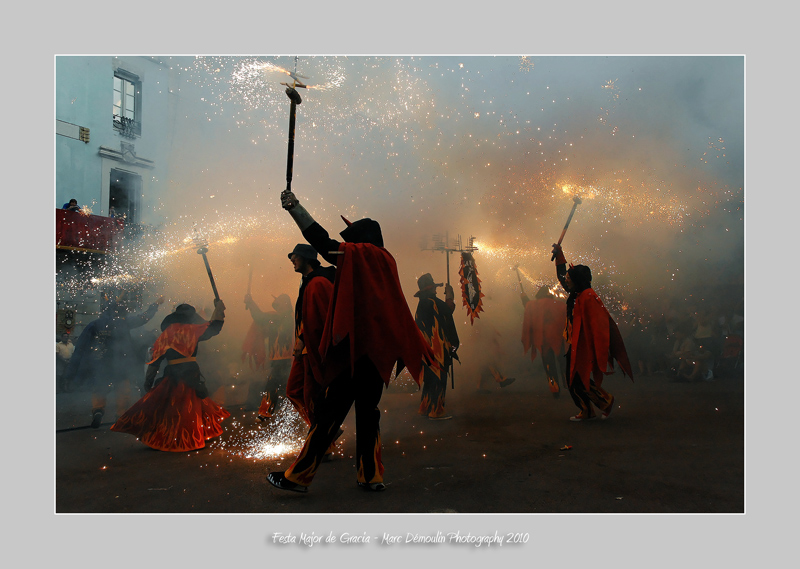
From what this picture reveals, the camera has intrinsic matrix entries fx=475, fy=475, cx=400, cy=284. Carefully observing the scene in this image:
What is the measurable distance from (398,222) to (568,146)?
224 cm

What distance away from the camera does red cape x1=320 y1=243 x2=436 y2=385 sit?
2.73m

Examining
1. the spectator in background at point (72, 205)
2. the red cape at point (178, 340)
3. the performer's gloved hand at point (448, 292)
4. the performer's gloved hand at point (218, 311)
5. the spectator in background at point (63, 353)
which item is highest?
the spectator in background at point (72, 205)

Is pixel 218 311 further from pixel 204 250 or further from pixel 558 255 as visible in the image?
pixel 558 255

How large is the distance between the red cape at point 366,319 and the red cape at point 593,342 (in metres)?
2.23

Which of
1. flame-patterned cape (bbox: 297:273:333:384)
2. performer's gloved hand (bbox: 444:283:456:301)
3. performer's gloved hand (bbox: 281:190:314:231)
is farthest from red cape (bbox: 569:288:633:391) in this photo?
performer's gloved hand (bbox: 281:190:314:231)

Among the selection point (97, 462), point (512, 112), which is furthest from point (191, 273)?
point (512, 112)

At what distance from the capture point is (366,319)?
9.10ft

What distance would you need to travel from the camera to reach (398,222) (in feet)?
20.1

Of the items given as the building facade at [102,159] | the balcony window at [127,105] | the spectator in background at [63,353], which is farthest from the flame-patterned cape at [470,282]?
the spectator in background at [63,353]

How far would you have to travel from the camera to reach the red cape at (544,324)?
19.5ft

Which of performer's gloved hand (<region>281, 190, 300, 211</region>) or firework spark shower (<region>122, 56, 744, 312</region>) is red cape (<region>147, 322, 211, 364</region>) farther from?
performer's gloved hand (<region>281, 190, 300, 211</region>)

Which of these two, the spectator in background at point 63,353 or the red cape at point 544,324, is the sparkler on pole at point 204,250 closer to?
the spectator in background at point 63,353

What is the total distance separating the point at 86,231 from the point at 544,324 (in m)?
5.31

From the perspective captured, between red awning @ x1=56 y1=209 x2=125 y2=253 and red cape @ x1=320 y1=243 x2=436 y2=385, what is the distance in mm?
3550
